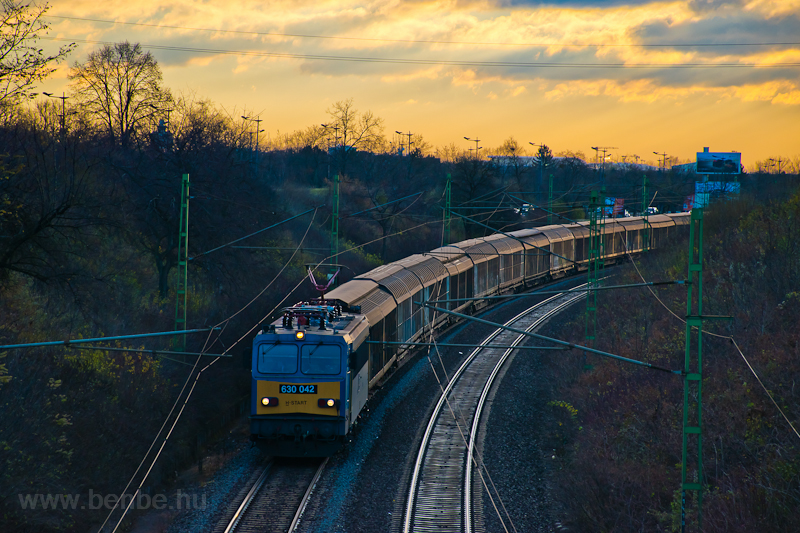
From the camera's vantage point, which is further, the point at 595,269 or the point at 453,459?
the point at 595,269

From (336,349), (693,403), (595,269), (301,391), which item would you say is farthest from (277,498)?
(595,269)

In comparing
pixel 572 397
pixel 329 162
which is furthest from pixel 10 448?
pixel 329 162

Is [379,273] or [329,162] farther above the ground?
[329,162]

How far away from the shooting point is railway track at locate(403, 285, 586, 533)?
13884 mm

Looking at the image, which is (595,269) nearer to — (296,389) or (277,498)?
(296,389)

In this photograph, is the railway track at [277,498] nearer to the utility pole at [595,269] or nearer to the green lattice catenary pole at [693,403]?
the green lattice catenary pole at [693,403]

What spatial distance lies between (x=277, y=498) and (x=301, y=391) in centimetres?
244

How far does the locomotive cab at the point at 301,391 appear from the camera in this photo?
15.6 metres

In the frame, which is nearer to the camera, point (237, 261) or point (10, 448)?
point (10, 448)

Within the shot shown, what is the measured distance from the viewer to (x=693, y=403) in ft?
59.4

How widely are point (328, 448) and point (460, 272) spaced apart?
1749 cm

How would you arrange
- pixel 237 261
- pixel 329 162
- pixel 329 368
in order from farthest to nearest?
pixel 329 162 → pixel 237 261 → pixel 329 368

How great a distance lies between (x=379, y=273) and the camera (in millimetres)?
25219

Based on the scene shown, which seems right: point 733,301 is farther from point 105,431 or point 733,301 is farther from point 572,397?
point 105,431
